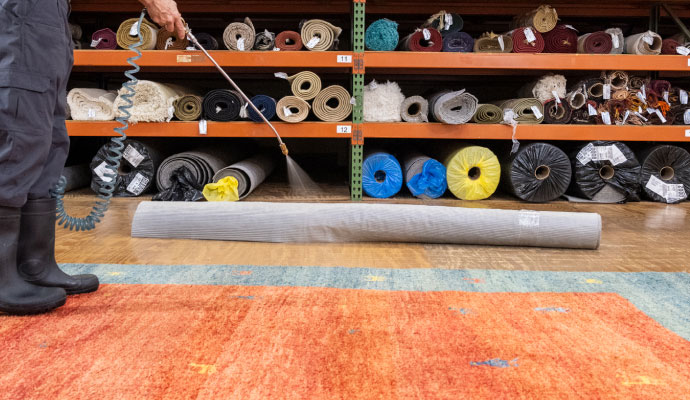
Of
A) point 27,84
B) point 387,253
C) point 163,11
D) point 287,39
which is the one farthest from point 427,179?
point 27,84

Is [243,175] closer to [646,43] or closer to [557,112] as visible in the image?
[557,112]

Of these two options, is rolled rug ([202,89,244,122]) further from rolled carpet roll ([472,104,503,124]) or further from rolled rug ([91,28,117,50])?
rolled carpet roll ([472,104,503,124])

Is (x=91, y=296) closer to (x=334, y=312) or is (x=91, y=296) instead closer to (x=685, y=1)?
(x=334, y=312)

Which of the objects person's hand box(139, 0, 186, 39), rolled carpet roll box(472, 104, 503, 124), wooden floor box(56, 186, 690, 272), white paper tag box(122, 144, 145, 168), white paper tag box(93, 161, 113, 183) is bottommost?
wooden floor box(56, 186, 690, 272)

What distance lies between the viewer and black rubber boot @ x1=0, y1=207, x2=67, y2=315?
147cm

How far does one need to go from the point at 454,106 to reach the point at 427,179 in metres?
0.64

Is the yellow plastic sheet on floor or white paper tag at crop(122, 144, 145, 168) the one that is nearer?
the yellow plastic sheet on floor

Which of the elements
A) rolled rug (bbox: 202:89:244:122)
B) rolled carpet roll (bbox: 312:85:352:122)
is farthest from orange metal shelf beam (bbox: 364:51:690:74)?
rolled rug (bbox: 202:89:244:122)

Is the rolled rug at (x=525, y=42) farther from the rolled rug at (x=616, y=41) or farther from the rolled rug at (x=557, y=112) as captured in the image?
the rolled rug at (x=616, y=41)

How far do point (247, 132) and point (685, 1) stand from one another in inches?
158

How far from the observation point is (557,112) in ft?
13.2

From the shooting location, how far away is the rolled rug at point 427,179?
398 cm

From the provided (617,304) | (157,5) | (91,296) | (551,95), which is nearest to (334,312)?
(91,296)

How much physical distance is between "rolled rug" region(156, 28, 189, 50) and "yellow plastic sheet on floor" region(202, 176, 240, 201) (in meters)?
1.27
